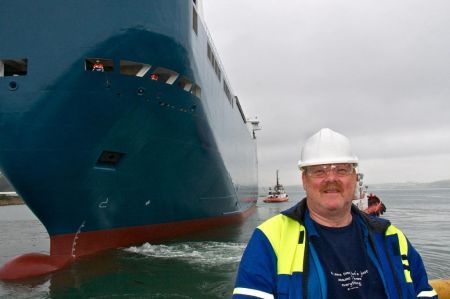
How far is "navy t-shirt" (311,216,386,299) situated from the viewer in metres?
2.04

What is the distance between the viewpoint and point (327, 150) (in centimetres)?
227

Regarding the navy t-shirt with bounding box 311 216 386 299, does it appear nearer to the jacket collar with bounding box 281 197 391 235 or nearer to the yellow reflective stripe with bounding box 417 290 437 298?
the jacket collar with bounding box 281 197 391 235

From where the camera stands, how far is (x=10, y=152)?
10047mm

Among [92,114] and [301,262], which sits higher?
[92,114]

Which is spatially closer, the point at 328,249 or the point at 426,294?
the point at 328,249

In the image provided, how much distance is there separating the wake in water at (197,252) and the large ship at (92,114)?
22.7 inches

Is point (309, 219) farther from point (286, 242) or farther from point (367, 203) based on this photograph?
point (367, 203)

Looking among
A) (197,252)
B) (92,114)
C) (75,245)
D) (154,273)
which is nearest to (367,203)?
(197,252)

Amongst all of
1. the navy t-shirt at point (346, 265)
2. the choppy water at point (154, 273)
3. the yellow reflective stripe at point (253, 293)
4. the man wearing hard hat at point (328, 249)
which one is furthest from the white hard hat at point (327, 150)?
the choppy water at point (154, 273)

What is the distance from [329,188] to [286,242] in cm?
41

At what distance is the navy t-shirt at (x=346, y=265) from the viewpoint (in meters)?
2.04

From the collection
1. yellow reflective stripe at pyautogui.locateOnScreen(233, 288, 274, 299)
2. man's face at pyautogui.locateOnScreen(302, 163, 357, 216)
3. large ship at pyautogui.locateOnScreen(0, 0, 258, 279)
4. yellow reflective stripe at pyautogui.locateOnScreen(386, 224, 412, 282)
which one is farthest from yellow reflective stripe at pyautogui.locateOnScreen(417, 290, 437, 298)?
large ship at pyautogui.locateOnScreen(0, 0, 258, 279)

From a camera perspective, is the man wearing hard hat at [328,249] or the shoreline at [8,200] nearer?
the man wearing hard hat at [328,249]

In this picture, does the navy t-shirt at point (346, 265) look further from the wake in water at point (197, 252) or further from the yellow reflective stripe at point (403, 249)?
the wake in water at point (197, 252)
